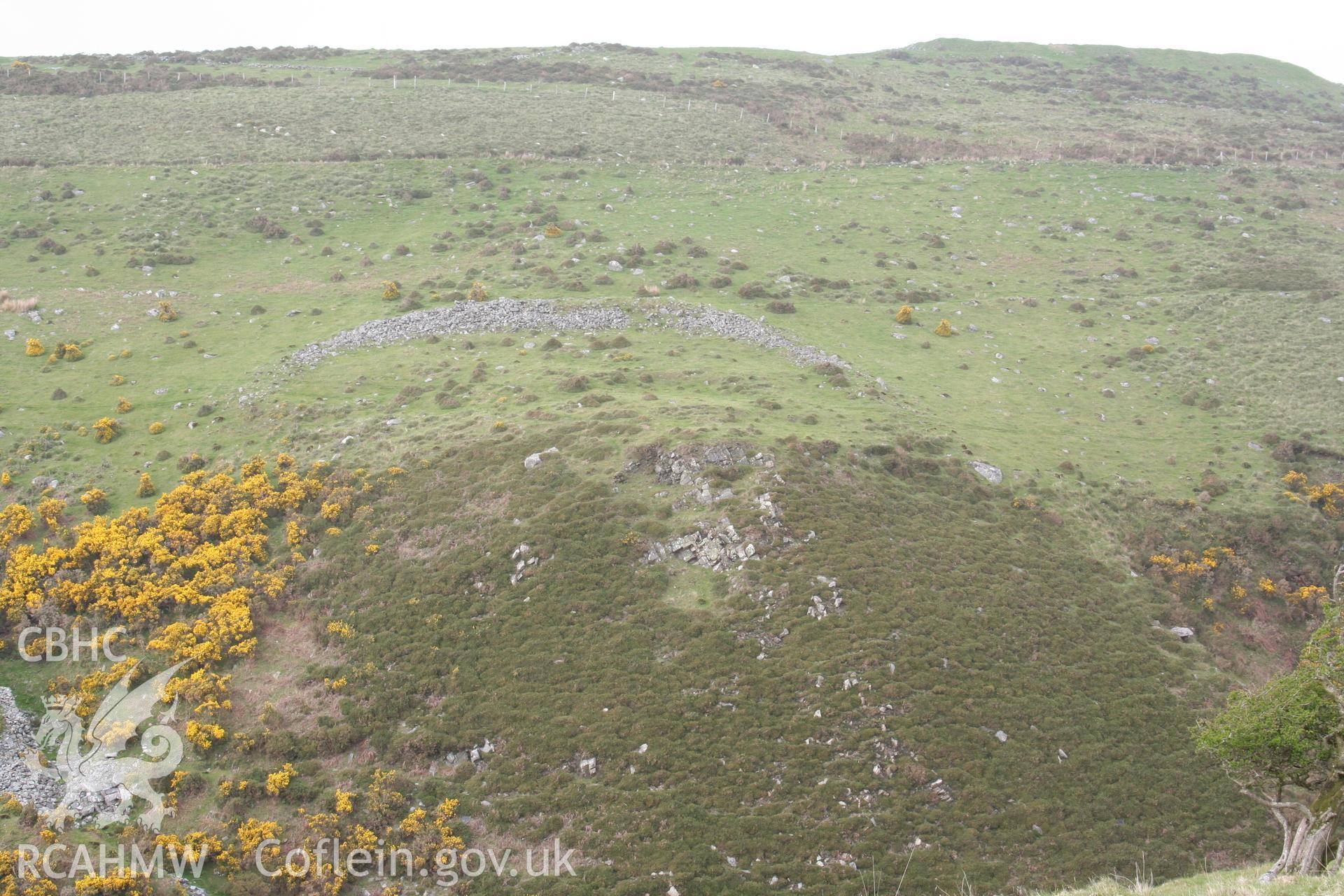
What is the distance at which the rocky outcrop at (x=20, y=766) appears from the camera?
2344 centimetres

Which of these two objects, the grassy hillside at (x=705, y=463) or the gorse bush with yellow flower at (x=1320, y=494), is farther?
the gorse bush with yellow flower at (x=1320, y=494)

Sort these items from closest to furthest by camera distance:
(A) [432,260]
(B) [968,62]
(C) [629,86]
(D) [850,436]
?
(D) [850,436] < (A) [432,260] < (C) [629,86] < (B) [968,62]

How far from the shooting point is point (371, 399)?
147 feet

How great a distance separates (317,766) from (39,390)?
3551 centimetres

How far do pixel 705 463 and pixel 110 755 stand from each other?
2479cm

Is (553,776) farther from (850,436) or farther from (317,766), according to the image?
(850,436)

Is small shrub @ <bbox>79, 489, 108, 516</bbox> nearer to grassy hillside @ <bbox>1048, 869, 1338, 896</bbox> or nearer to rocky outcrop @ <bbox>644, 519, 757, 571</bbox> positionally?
rocky outcrop @ <bbox>644, 519, 757, 571</bbox>

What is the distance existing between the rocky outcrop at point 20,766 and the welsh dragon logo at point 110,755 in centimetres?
23

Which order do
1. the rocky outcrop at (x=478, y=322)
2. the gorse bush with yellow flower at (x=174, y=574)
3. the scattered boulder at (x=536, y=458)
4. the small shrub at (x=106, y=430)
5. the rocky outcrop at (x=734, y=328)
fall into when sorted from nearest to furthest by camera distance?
the gorse bush with yellow flower at (x=174, y=574), the scattered boulder at (x=536, y=458), the small shrub at (x=106, y=430), the rocky outcrop at (x=734, y=328), the rocky outcrop at (x=478, y=322)

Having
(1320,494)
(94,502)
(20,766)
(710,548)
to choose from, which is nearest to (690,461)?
(710,548)

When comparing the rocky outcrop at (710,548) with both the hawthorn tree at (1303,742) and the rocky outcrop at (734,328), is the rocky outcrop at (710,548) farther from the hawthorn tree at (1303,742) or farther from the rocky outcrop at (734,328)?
the rocky outcrop at (734,328)

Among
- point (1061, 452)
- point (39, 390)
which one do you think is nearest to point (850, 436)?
point (1061, 452)

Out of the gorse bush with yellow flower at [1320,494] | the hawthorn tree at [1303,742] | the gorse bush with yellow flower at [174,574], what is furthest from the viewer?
the gorse bush with yellow flower at [1320,494]

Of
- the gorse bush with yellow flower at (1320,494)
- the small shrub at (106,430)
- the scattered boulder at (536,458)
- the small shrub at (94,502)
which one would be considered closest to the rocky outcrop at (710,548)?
the scattered boulder at (536,458)
